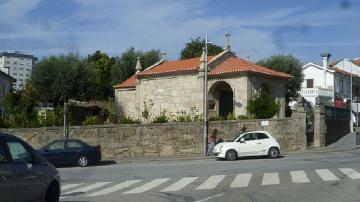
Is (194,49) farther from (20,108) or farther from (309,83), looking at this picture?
(20,108)

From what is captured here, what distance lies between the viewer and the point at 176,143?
3562cm

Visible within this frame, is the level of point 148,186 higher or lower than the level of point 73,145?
lower

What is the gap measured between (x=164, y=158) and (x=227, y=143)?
448 cm

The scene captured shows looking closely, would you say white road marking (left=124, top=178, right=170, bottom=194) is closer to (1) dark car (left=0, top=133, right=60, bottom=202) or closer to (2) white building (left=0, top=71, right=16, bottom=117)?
(1) dark car (left=0, top=133, right=60, bottom=202)

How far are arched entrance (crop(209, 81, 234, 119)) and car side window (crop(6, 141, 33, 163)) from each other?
37.9 meters

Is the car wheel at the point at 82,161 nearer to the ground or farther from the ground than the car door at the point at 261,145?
nearer to the ground

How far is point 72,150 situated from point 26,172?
18.4m

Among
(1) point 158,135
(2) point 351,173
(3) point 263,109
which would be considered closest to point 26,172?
(2) point 351,173

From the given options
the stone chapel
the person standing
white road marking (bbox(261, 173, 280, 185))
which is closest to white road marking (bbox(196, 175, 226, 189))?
white road marking (bbox(261, 173, 280, 185))

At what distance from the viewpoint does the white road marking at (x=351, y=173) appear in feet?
60.2

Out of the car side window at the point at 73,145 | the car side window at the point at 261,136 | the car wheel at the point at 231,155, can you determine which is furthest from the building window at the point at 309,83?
the car side window at the point at 73,145

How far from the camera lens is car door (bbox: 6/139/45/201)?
401 inches

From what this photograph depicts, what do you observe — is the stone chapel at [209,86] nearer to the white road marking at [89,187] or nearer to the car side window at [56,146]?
the car side window at [56,146]

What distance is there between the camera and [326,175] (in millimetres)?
18984
